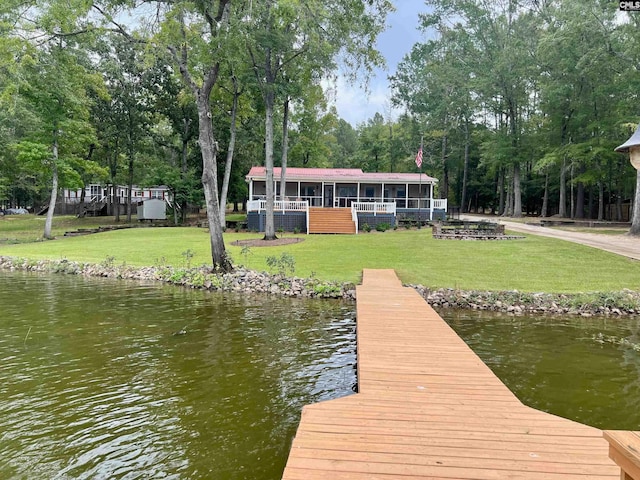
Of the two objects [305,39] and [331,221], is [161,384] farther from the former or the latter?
[331,221]

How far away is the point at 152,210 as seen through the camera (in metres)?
34.4

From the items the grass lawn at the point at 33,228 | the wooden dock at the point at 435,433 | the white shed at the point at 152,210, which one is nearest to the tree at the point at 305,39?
the wooden dock at the point at 435,433

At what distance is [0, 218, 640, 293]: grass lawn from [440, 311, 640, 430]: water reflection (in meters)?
2.17

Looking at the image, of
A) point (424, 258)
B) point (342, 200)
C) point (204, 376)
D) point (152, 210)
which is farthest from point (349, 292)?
point (152, 210)

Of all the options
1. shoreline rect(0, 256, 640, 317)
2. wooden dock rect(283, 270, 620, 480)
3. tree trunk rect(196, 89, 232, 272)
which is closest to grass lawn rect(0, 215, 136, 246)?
shoreline rect(0, 256, 640, 317)

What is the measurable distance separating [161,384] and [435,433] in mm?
3508

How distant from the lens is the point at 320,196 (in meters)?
31.3

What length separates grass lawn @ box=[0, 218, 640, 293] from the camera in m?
11.5

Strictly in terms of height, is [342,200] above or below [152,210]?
above

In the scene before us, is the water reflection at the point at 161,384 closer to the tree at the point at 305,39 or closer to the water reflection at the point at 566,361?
the water reflection at the point at 566,361

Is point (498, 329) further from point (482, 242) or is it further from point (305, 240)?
point (305, 240)

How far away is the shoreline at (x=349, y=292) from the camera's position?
31.4 feet

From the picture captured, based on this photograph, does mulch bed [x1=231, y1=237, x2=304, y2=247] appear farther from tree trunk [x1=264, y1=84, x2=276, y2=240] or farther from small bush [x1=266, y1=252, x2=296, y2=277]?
small bush [x1=266, y1=252, x2=296, y2=277]

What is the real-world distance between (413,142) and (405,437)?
45.1m
